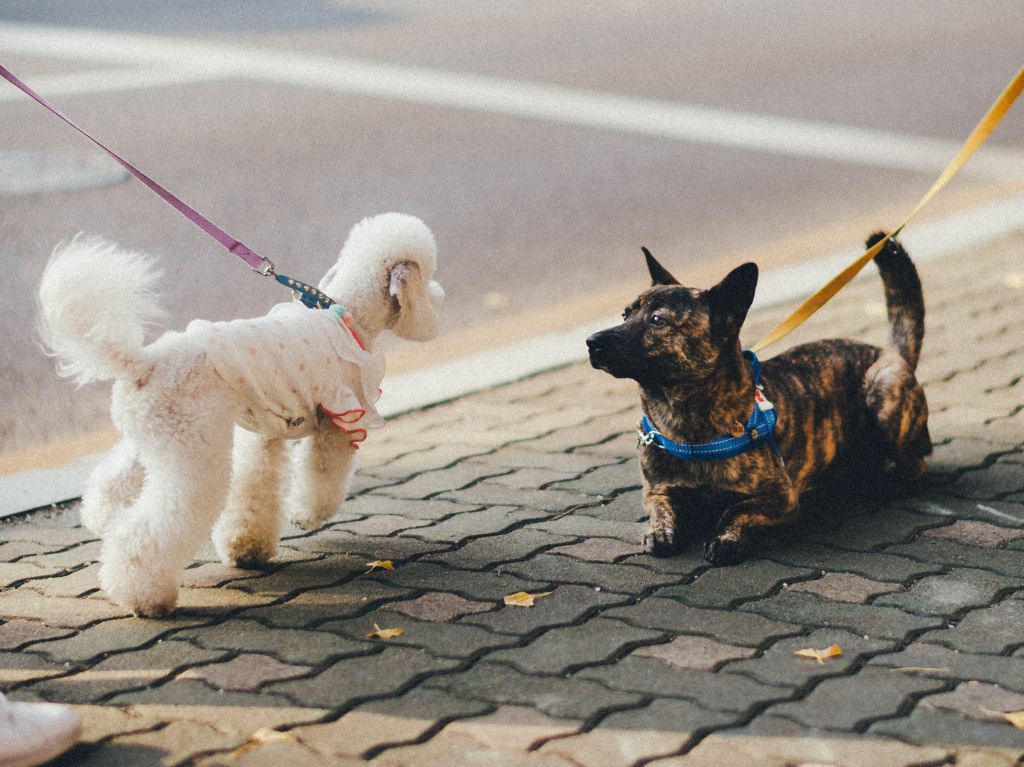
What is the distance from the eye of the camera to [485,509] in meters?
4.81

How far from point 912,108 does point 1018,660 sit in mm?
9469

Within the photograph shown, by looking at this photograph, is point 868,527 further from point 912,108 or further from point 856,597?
point 912,108

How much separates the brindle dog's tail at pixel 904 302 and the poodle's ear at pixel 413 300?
A: 1.60 metres

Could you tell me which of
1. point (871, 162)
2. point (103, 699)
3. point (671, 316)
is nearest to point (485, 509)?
point (671, 316)

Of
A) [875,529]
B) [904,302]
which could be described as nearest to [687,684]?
[875,529]

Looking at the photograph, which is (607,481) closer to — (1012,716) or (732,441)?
(732,441)

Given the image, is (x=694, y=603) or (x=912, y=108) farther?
(x=912, y=108)

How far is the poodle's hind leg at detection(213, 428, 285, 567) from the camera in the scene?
167 inches

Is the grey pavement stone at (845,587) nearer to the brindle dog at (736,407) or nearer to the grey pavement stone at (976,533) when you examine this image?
the brindle dog at (736,407)

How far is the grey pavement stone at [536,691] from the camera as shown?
334cm

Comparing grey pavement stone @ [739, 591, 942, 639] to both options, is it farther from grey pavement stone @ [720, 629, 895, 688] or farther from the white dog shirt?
the white dog shirt

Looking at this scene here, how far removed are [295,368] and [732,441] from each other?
1353 mm

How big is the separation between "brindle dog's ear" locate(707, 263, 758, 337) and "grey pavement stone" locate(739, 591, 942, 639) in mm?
819

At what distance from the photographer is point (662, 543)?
4.29 m
